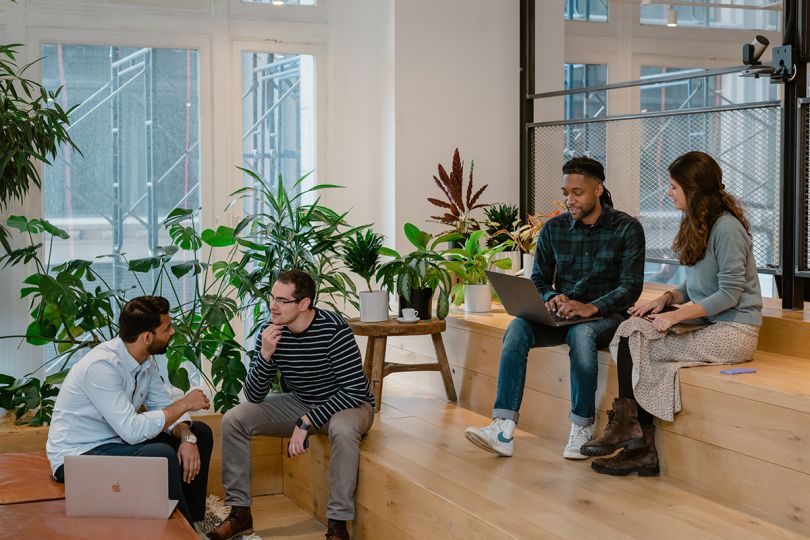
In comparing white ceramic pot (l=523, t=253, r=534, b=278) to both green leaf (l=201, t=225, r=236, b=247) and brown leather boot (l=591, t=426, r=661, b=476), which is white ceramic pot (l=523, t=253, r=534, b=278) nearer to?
green leaf (l=201, t=225, r=236, b=247)

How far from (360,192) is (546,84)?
1.28m

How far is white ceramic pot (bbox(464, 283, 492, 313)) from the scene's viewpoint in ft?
16.8

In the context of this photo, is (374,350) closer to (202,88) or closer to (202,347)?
(202,347)

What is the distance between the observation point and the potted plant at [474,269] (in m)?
5.12

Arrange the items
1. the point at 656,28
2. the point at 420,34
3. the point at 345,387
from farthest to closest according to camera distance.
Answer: the point at 656,28 → the point at 420,34 → the point at 345,387

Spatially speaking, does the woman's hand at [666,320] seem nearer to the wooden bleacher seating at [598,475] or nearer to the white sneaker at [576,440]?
the wooden bleacher seating at [598,475]

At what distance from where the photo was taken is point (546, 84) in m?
6.02

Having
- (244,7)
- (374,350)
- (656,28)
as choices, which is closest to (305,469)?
(374,350)

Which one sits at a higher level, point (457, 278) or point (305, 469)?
point (457, 278)

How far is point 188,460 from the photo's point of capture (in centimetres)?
384

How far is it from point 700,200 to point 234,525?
2189mm

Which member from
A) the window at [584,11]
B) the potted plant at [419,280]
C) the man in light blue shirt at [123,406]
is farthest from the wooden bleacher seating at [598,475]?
the window at [584,11]

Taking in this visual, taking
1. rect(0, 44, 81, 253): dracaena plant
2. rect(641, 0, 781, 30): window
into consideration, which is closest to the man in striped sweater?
rect(0, 44, 81, 253): dracaena plant

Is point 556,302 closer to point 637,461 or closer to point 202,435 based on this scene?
point 637,461
